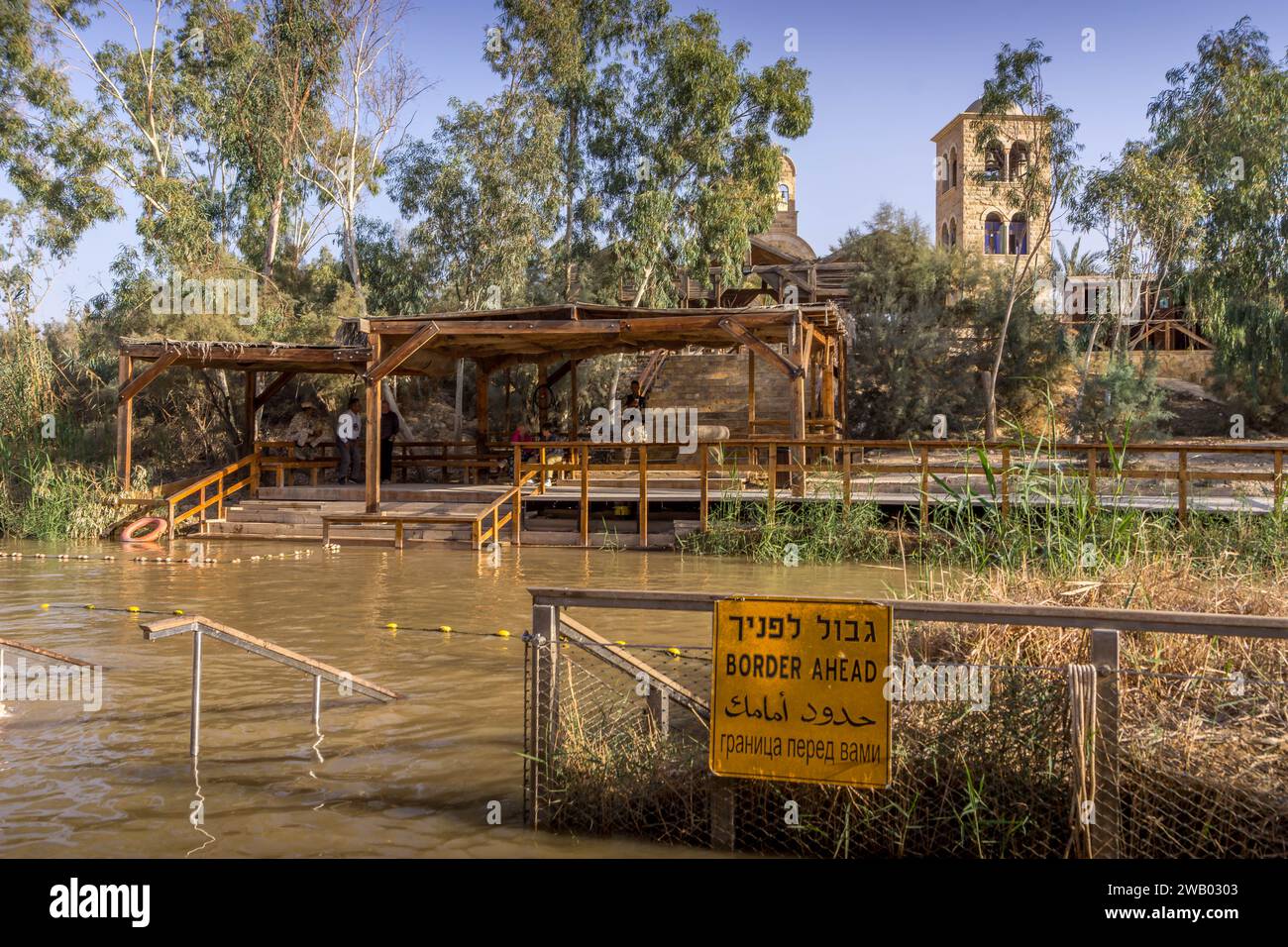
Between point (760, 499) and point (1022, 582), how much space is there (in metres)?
9.15

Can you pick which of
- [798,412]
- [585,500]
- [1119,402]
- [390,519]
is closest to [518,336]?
[585,500]

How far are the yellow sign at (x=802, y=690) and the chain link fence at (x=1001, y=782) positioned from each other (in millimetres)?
290

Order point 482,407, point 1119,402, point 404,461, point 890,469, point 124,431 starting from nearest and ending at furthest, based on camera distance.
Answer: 1. point 890,469
2. point 124,431
3. point 404,461
4. point 482,407
5. point 1119,402

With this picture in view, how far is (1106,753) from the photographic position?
12.9 ft

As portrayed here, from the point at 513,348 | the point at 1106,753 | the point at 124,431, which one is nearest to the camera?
the point at 1106,753

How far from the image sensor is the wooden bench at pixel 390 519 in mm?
16797

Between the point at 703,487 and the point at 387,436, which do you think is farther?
the point at 387,436

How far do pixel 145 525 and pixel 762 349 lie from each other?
33.1 ft

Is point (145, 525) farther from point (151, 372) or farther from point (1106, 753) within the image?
point (1106, 753)

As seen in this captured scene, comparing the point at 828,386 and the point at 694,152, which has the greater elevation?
the point at 694,152

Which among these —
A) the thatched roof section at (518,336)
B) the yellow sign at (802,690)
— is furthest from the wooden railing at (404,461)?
the yellow sign at (802,690)

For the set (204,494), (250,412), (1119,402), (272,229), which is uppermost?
(272,229)

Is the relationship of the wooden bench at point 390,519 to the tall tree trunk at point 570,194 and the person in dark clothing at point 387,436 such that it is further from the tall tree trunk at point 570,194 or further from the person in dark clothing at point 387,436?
the tall tree trunk at point 570,194
